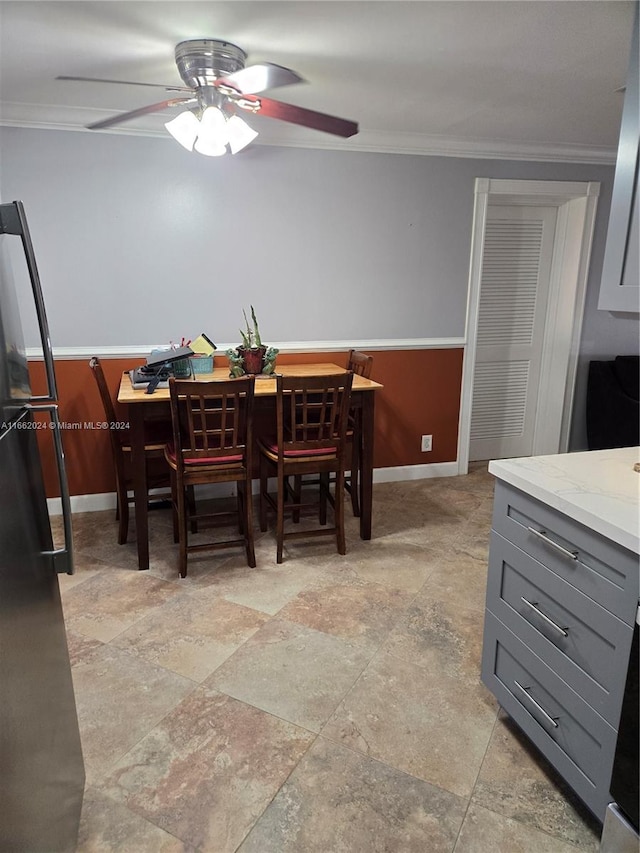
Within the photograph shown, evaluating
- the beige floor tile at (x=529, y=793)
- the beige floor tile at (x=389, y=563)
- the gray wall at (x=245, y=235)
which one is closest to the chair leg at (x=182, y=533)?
the beige floor tile at (x=389, y=563)

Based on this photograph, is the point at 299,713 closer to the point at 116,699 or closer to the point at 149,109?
the point at 116,699

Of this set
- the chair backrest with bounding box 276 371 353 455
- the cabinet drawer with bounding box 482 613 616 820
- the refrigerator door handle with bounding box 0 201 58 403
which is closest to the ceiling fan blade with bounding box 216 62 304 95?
the refrigerator door handle with bounding box 0 201 58 403

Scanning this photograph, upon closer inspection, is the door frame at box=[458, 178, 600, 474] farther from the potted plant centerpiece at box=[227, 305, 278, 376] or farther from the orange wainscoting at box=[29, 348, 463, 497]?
the potted plant centerpiece at box=[227, 305, 278, 376]

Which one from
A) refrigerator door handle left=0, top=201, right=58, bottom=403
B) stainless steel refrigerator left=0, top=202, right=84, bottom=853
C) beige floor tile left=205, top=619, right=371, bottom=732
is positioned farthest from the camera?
beige floor tile left=205, top=619, right=371, bottom=732

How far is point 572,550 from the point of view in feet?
4.81

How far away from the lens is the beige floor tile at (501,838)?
4.80ft

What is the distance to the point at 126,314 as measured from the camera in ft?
11.2

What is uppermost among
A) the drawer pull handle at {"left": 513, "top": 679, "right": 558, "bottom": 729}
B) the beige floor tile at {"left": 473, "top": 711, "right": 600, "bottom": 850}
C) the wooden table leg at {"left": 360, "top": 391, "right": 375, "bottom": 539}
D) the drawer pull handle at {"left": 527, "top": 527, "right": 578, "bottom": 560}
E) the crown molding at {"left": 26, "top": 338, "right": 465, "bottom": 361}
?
the crown molding at {"left": 26, "top": 338, "right": 465, "bottom": 361}

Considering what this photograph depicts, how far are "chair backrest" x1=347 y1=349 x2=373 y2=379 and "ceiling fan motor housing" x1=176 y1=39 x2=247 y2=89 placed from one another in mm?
1660

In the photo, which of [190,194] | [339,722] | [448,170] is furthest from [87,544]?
[448,170]

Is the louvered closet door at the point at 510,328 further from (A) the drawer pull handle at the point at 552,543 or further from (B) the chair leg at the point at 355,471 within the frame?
(A) the drawer pull handle at the point at 552,543

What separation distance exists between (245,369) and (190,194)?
3.72ft

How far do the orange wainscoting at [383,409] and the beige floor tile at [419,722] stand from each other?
6.89 feet

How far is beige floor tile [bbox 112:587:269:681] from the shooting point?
2184 mm
